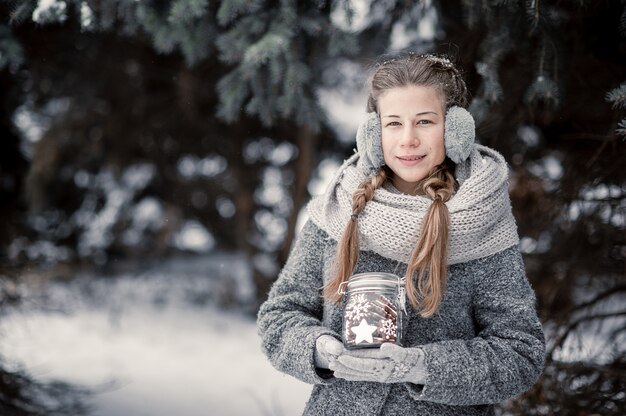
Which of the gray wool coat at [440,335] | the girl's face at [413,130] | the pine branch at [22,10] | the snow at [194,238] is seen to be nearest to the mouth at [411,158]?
the girl's face at [413,130]

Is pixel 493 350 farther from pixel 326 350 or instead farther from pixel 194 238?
pixel 194 238

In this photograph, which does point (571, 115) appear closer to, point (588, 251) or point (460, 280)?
point (588, 251)

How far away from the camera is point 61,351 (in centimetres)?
484

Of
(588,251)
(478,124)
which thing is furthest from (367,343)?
(588,251)

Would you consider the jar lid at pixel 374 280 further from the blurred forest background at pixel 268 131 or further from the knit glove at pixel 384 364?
the blurred forest background at pixel 268 131

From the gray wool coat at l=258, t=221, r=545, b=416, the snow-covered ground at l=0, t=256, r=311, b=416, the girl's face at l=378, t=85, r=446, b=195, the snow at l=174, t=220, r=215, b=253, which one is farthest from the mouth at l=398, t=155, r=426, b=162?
the snow at l=174, t=220, r=215, b=253

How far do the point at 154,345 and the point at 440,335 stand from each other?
3.74 metres

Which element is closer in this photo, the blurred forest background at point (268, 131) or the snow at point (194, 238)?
the blurred forest background at point (268, 131)

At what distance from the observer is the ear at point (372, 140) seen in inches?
70.6

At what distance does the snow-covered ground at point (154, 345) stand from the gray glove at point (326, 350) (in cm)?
216

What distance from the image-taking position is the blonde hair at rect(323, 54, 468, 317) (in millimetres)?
1645

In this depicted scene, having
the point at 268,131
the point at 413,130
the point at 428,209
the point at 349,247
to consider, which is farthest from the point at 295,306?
the point at 268,131

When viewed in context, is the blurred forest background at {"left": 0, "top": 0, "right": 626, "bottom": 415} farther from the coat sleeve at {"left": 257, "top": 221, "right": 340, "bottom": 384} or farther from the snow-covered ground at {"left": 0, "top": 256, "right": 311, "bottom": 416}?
the coat sleeve at {"left": 257, "top": 221, "right": 340, "bottom": 384}

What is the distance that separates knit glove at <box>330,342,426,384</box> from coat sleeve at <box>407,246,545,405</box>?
3cm
